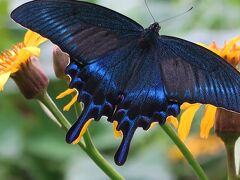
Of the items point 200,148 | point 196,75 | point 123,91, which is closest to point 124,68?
point 123,91

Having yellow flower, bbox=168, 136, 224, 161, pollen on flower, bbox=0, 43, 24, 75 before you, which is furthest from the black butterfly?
yellow flower, bbox=168, 136, 224, 161

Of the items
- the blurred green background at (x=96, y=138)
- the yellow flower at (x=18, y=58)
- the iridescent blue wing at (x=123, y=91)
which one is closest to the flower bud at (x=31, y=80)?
the yellow flower at (x=18, y=58)

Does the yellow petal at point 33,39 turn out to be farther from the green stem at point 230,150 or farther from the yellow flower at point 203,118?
the green stem at point 230,150

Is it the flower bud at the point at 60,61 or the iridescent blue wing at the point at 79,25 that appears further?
the flower bud at the point at 60,61

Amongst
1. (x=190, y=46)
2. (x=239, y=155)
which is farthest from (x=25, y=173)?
(x=190, y=46)

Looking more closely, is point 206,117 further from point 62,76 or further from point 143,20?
point 143,20
